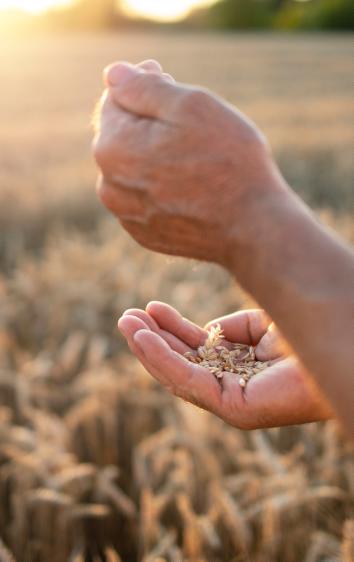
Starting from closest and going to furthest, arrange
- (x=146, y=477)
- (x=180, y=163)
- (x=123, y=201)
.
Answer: (x=180, y=163) → (x=123, y=201) → (x=146, y=477)

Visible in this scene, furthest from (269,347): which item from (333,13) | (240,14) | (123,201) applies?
(240,14)

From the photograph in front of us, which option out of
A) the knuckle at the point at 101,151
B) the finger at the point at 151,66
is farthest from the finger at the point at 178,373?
the finger at the point at 151,66

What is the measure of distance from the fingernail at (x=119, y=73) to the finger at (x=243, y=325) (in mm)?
456

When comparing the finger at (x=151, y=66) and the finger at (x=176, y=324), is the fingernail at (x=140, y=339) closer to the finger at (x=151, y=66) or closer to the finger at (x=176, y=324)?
the finger at (x=176, y=324)

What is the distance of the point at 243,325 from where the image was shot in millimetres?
1254

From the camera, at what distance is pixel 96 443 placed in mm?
2408

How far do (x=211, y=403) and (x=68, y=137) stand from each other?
25.6 feet

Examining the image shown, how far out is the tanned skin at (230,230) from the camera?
730mm

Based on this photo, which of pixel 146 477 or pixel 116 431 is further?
pixel 116 431

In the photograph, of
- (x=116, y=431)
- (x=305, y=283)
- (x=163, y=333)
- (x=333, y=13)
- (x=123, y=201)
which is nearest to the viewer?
(x=305, y=283)

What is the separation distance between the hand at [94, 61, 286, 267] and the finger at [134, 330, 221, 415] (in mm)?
138

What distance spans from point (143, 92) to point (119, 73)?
2.2 inches

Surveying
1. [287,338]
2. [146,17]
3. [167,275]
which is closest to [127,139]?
[287,338]

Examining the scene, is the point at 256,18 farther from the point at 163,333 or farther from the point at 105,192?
the point at 105,192
